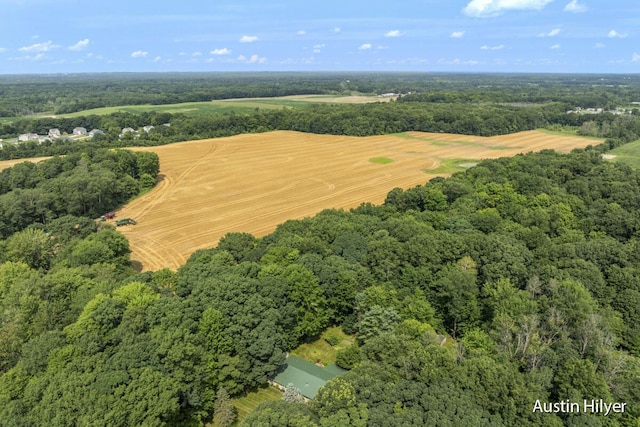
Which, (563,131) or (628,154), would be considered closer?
(628,154)

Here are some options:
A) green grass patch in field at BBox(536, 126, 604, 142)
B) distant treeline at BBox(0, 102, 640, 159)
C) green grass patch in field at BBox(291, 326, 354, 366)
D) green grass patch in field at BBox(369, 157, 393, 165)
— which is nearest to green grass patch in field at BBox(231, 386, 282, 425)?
green grass patch in field at BBox(291, 326, 354, 366)

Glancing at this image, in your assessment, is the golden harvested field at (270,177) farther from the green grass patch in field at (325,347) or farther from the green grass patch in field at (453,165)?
the green grass patch in field at (325,347)

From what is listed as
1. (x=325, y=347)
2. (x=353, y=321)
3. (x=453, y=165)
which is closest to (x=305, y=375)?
(x=325, y=347)

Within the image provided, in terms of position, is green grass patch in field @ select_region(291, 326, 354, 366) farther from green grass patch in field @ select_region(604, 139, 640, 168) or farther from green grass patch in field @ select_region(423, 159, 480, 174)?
green grass patch in field @ select_region(604, 139, 640, 168)

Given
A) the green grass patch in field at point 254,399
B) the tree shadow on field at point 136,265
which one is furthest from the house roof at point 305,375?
the tree shadow on field at point 136,265

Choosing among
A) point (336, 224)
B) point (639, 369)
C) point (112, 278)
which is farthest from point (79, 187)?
point (639, 369)

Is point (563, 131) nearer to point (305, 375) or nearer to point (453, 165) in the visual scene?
point (453, 165)
